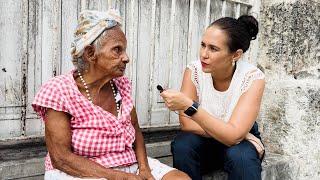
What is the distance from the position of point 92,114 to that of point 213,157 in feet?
3.23

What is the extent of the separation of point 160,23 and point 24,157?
1429 millimetres

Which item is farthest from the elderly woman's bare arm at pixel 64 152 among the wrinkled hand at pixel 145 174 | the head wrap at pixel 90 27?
the head wrap at pixel 90 27

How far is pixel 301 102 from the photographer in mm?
3797

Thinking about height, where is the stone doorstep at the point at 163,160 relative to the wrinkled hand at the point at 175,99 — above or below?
below

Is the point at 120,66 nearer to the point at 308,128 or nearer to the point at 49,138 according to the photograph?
the point at 49,138

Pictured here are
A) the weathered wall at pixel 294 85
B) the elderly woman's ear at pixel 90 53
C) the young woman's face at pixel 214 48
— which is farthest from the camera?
the weathered wall at pixel 294 85

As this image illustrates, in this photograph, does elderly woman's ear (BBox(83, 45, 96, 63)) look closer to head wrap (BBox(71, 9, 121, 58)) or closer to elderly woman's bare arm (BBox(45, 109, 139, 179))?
head wrap (BBox(71, 9, 121, 58))

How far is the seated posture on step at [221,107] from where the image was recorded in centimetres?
272

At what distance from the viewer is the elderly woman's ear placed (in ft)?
7.90

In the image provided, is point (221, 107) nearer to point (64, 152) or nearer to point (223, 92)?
point (223, 92)

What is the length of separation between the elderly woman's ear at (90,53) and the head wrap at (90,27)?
2cm

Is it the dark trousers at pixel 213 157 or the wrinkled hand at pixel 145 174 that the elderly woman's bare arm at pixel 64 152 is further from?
the dark trousers at pixel 213 157

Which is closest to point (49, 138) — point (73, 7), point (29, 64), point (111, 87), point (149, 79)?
point (111, 87)

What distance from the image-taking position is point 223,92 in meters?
3.03
